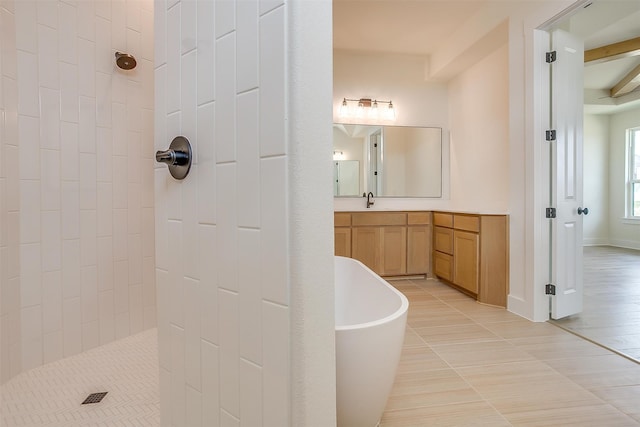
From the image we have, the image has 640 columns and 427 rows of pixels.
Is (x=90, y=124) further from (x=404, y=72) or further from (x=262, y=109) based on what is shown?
(x=404, y=72)

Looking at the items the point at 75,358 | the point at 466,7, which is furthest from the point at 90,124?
the point at 466,7

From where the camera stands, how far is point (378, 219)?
3.96 m

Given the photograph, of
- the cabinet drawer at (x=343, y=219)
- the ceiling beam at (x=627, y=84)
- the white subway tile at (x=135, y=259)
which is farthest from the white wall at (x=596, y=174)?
the white subway tile at (x=135, y=259)

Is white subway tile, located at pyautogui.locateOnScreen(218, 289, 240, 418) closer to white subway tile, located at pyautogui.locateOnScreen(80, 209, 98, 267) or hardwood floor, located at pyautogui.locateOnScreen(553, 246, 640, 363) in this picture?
white subway tile, located at pyautogui.locateOnScreen(80, 209, 98, 267)

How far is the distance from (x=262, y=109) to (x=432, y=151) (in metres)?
4.17

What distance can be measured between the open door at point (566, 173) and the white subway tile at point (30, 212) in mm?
3490

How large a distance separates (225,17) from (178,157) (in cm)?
32

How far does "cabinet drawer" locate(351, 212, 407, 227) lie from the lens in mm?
3908

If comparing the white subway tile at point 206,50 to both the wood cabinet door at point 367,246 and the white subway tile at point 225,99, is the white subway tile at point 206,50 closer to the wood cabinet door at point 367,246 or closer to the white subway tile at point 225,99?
the white subway tile at point 225,99

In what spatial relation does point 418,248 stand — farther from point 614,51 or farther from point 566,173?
point 614,51

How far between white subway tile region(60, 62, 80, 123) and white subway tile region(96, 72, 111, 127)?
11cm

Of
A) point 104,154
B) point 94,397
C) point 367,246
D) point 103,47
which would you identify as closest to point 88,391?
point 94,397

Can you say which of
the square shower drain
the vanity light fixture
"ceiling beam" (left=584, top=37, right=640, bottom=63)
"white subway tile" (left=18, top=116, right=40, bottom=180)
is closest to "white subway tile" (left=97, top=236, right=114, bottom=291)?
"white subway tile" (left=18, top=116, right=40, bottom=180)

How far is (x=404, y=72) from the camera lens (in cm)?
431
